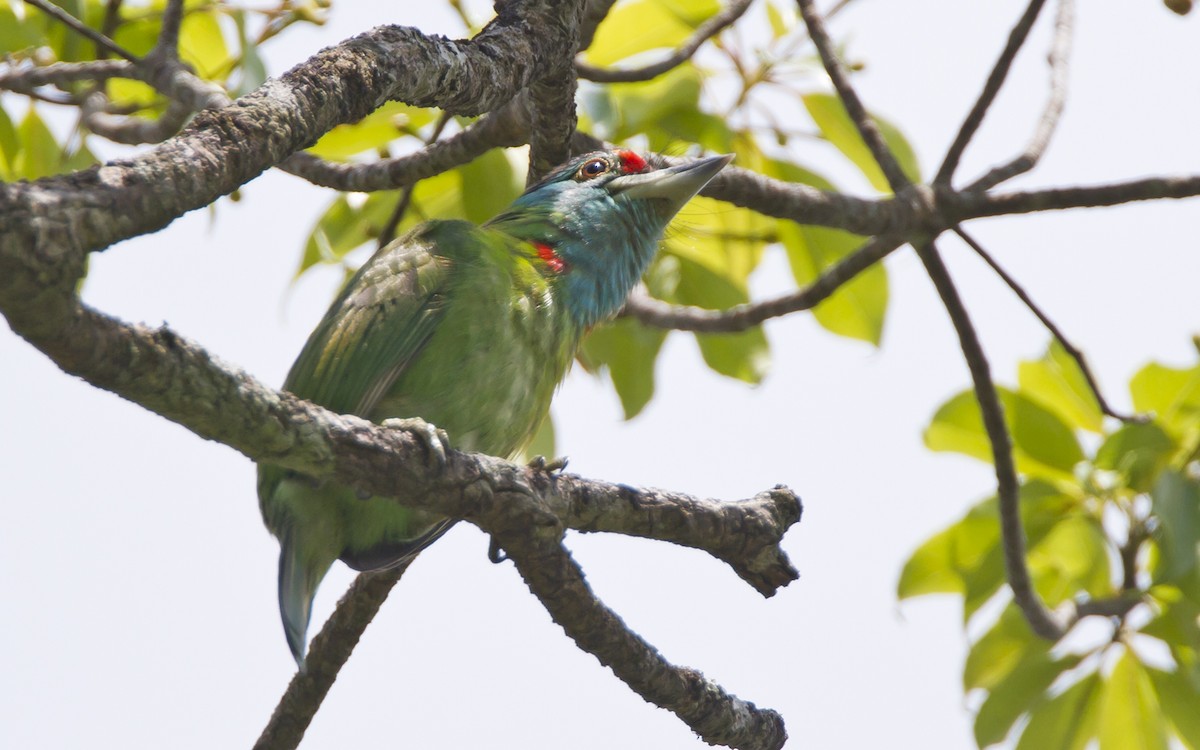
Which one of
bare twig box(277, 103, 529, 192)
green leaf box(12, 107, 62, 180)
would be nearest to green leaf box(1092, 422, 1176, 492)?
bare twig box(277, 103, 529, 192)

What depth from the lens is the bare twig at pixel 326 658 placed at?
2.76 meters

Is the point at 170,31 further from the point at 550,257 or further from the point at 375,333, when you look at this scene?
the point at 550,257

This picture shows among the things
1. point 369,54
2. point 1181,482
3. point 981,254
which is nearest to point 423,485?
point 369,54

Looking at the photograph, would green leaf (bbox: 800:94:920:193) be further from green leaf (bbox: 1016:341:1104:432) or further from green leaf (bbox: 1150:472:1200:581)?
green leaf (bbox: 1150:472:1200:581)

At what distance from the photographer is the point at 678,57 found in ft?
12.5

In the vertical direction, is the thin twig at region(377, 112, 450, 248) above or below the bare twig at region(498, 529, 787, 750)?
above

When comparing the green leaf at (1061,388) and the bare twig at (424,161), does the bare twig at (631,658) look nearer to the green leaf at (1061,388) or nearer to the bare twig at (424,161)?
the bare twig at (424,161)

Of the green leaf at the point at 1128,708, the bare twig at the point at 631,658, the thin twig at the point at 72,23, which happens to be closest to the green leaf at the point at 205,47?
the thin twig at the point at 72,23

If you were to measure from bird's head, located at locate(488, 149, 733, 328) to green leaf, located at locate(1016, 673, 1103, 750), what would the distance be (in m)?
2.14

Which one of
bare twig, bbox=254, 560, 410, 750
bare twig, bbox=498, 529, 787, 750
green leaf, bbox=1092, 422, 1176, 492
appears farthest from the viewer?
green leaf, bbox=1092, 422, 1176, 492

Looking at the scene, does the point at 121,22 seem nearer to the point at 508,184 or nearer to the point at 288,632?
the point at 508,184

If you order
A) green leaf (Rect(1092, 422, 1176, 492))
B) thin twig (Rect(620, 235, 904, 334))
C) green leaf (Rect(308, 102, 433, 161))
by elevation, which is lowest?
green leaf (Rect(308, 102, 433, 161))

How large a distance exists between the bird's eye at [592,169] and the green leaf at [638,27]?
1.42 ft

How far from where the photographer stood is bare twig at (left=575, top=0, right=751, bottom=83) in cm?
373
